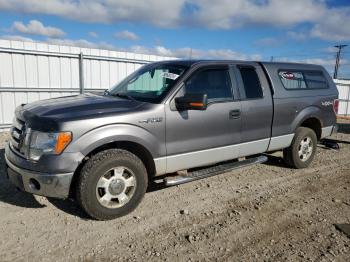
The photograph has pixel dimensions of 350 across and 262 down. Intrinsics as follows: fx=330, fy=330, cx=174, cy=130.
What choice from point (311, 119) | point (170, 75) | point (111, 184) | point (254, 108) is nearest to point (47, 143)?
point (111, 184)

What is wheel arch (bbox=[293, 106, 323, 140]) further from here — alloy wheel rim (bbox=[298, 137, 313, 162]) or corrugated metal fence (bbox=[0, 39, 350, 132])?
corrugated metal fence (bbox=[0, 39, 350, 132])

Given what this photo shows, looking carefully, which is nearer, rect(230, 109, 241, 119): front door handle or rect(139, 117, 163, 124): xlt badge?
rect(139, 117, 163, 124): xlt badge

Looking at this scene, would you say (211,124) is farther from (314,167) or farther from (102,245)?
(314,167)

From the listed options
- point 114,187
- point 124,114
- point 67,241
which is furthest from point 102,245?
point 124,114

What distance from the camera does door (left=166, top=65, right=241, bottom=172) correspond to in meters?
4.24

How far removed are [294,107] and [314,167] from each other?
1.43 metres

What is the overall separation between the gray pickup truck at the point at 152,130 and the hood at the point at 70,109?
11mm

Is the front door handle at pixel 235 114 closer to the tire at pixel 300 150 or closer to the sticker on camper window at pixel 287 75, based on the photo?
the sticker on camper window at pixel 287 75

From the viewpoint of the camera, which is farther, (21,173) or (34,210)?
(34,210)

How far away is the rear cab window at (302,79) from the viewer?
5.65 m

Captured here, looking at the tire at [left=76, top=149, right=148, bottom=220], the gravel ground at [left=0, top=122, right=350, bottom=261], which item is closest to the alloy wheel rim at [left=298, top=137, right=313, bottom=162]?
the gravel ground at [left=0, top=122, right=350, bottom=261]

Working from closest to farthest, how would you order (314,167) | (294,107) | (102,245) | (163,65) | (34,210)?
(102,245) < (34,210) < (163,65) < (294,107) < (314,167)

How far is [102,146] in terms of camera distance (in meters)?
3.82

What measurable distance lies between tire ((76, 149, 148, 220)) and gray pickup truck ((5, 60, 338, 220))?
1 cm
